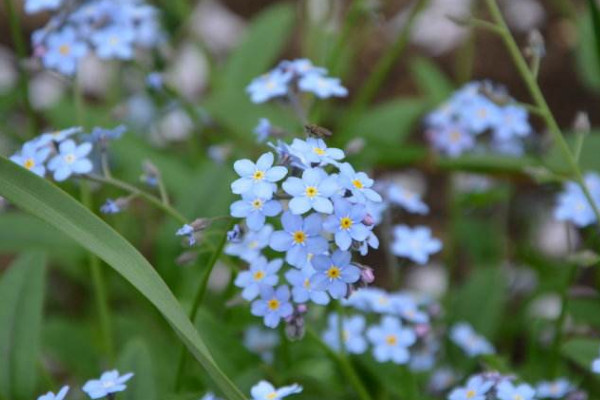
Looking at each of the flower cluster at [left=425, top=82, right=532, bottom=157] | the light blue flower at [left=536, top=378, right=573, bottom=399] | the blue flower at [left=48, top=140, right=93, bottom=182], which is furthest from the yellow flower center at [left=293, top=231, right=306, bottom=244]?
the flower cluster at [left=425, top=82, right=532, bottom=157]

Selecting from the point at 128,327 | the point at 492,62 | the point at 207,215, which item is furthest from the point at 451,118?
the point at 492,62

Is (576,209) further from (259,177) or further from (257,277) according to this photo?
(259,177)

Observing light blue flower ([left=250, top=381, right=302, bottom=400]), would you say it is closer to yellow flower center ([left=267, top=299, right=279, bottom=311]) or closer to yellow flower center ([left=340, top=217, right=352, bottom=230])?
yellow flower center ([left=267, top=299, right=279, bottom=311])

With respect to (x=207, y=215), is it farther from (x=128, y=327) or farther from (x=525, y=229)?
(x=525, y=229)

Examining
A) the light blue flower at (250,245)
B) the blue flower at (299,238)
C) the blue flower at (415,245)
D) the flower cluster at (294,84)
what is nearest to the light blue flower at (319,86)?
the flower cluster at (294,84)

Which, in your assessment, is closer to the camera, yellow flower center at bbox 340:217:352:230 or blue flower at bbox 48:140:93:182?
yellow flower center at bbox 340:217:352:230

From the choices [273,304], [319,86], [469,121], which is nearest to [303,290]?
[273,304]
